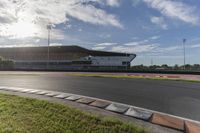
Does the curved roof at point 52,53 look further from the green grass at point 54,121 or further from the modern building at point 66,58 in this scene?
the green grass at point 54,121

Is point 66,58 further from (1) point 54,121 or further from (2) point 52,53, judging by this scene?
(1) point 54,121

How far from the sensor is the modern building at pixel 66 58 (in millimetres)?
61031

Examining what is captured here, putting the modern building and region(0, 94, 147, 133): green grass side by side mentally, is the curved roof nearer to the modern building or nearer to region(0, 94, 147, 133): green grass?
the modern building

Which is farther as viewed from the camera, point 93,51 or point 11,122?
point 93,51

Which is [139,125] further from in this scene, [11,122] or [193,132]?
[11,122]

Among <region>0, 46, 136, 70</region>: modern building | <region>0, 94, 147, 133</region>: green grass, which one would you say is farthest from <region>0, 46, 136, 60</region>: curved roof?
<region>0, 94, 147, 133</region>: green grass

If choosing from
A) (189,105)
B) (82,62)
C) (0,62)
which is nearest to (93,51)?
(82,62)

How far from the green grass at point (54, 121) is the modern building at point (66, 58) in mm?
51072

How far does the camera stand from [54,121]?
16.7ft

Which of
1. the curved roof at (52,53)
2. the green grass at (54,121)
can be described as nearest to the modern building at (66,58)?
the curved roof at (52,53)

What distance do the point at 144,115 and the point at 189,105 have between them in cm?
276

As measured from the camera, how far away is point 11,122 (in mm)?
5070

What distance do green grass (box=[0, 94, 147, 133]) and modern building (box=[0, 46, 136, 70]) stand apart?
51072mm

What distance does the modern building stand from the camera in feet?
200
